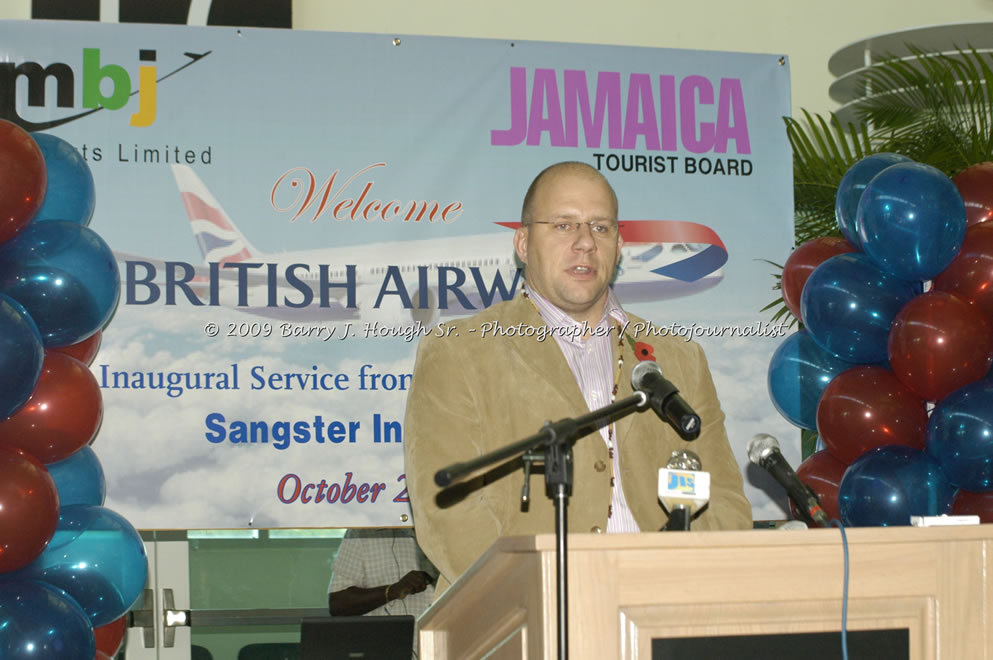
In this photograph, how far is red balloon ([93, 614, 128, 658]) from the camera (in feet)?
11.6

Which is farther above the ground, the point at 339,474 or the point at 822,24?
the point at 822,24

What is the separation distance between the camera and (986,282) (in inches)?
138

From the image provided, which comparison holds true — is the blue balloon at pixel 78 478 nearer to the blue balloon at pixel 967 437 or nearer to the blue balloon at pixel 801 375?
the blue balloon at pixel 801 375

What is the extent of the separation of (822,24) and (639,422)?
331 centimetres

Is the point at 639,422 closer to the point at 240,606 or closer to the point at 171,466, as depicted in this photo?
the point at 171,466

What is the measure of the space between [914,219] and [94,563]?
8.80 feet

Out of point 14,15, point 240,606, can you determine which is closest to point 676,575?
point 240,606

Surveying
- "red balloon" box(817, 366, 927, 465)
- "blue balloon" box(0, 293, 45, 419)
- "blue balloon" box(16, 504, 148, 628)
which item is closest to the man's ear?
"red balloon" box(817, 366, 927, 465)

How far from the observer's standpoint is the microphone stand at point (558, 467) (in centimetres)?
165

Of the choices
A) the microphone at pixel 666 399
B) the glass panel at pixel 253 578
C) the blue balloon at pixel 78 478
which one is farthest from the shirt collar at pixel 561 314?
the glass panel at pixel 253 578

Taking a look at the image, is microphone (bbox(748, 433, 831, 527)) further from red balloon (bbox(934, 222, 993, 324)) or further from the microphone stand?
red balloon (bbox(934, 222, 993, 324))

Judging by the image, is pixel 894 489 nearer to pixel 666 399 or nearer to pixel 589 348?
pixel 589 348

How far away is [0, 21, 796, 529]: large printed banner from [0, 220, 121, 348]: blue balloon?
52cm

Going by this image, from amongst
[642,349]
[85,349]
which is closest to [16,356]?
[85,349]
